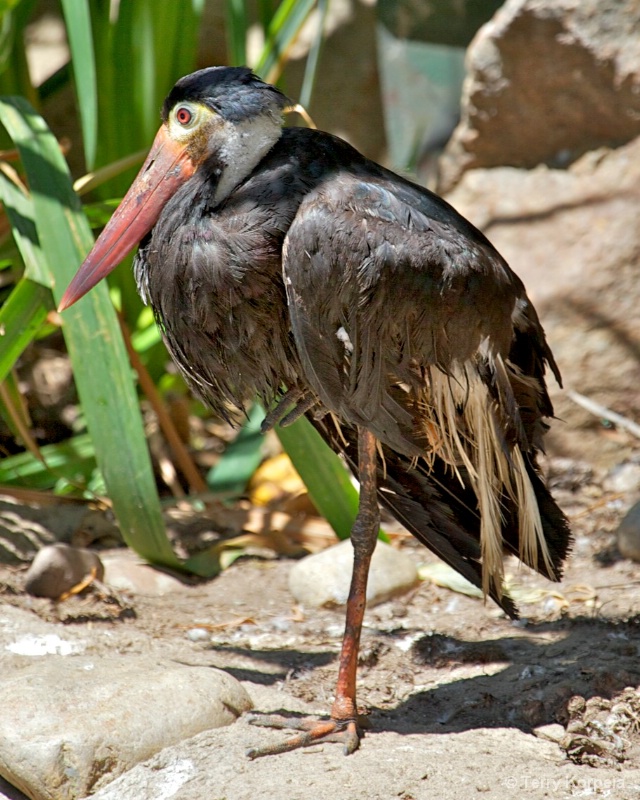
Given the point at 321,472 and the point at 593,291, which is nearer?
the point at 321,472

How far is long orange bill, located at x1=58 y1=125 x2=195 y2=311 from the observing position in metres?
2.79

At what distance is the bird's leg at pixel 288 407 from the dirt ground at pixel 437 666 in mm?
807

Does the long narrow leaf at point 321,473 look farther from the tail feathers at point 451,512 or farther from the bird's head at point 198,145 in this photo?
the bird's head at point 198,145

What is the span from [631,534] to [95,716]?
2.11 m

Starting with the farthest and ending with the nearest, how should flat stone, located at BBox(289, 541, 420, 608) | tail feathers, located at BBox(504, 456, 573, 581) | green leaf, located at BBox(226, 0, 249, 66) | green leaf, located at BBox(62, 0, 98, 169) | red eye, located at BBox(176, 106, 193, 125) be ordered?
green leaf, located at BBox(226, 0, 249, 66) → green leaf, located at BBox(62, 0, 98, 169) → flat stone, located at BBox(289, 541, 420, 608) → tail feathers, located at BBox(504, 456, 573, 581) → red eye, located at BBox(176, 106, 193, 125)

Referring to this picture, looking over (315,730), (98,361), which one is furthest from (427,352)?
(98,361)

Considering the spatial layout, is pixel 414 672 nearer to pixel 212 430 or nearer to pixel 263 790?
pixel 263 790

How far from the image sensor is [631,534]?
3.69 metres

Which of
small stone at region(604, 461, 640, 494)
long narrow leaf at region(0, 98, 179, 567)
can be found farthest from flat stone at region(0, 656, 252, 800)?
small stone at region(604, 461, 640, 494)

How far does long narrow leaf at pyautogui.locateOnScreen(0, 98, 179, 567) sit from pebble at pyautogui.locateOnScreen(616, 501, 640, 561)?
1.71 meters

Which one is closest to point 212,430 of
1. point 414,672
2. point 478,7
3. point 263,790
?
point 414,672

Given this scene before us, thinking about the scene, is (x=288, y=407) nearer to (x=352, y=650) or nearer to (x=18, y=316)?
(x=352, y=650)

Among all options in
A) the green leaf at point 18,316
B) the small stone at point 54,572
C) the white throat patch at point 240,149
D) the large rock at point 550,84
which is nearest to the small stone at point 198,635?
the small stone at point 54,572

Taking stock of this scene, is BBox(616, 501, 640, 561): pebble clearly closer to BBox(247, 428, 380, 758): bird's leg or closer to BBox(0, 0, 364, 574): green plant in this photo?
BBox(0, 0, 364, 574): green plant
